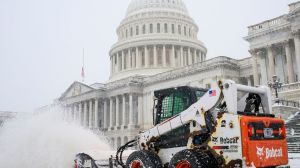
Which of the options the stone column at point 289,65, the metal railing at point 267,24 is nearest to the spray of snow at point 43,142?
the stone column at point 289,65

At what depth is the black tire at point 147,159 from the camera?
31.3 feet

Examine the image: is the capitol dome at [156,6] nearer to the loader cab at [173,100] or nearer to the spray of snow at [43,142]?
the spray of snow at [43,142]

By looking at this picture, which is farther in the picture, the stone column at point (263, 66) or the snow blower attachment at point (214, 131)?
the stone column at point (263, 66)

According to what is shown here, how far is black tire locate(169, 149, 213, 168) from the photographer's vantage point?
8.17m

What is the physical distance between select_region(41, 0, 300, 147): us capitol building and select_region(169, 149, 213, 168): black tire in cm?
2335

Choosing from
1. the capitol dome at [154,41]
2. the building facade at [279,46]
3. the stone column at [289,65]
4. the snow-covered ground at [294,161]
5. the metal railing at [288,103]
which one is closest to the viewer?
the snow-covered ground at [294,161]

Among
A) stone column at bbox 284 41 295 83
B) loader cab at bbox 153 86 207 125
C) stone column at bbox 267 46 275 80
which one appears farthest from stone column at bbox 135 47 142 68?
loader cab at bbox 153 86 207 125

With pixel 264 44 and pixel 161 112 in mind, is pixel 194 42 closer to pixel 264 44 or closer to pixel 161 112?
pixel 264 44

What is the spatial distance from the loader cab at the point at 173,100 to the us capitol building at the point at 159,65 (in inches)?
869

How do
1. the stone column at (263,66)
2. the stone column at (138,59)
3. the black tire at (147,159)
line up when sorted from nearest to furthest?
1. the black tire at (147,159)
2. the stone column at (263,66)
3. the stone column at (138,59)

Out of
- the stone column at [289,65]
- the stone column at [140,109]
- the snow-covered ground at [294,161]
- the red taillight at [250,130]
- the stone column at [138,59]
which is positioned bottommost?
the snow-covered ground at [294,161]

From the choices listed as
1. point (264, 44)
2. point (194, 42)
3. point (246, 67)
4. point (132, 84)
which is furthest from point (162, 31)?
point (264, 44)

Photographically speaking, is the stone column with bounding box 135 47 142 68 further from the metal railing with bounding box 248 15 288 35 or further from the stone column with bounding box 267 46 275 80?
the stone column with bounding box 267 46 275 80

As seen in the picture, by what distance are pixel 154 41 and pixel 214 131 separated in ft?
223
